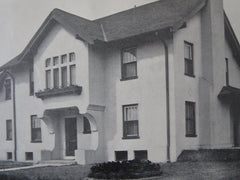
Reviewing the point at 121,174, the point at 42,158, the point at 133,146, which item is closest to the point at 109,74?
the point at 133,146

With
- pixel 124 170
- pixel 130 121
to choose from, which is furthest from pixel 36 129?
pixel 124 170

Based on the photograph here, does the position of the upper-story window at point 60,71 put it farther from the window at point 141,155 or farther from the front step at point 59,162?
the window at point 141,155

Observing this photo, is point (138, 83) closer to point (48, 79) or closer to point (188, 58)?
point (188, 58)

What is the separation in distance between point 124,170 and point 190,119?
8.39 meters

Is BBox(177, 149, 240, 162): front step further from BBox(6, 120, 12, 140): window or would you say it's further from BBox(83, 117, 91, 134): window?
BBox(6, 120, 12, 140): window

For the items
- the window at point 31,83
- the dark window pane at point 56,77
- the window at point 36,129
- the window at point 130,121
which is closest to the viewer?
the window at point 130,121

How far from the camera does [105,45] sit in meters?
22.5

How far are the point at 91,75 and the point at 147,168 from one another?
890 cm

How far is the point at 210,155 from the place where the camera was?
61.1 ft

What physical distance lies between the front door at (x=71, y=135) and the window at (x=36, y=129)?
2.96 metres

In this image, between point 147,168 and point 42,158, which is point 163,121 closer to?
→ point 147,168

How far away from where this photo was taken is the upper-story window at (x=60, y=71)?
22.6m

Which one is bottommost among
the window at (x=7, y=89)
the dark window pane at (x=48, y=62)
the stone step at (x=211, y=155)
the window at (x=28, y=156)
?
the window at (x=28, y=156)

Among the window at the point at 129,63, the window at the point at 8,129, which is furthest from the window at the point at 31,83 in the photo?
the window at the point at 129,63
